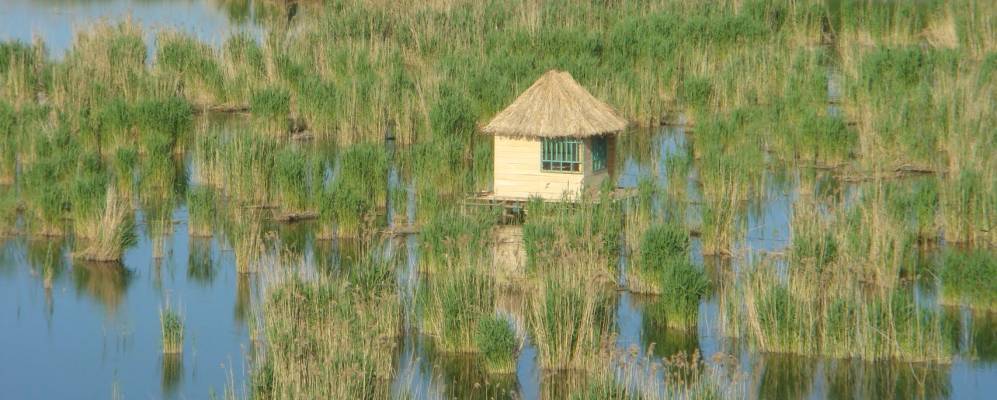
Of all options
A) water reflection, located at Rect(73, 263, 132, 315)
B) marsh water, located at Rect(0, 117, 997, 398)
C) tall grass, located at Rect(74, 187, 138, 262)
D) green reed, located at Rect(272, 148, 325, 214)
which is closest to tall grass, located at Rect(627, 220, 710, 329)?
marsh water, located at Rect(0, 117, 997, 398)

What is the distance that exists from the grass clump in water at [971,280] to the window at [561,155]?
4748 millimetres

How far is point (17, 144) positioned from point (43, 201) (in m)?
3.09

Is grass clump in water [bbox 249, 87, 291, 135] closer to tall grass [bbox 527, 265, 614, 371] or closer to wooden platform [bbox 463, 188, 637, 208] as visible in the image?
wooden platform [bbox 463, 188, 637, 208]

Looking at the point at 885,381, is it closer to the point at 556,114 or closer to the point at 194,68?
the point at 556,114

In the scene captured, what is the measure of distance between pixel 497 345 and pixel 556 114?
5.55 meters

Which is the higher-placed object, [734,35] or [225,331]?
[734,35]

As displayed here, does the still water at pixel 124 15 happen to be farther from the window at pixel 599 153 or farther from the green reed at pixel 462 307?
the green reed at pixel 462 307

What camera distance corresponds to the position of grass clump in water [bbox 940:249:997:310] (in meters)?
14.6

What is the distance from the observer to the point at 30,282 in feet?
54.7

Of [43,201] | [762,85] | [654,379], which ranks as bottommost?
[654,379]

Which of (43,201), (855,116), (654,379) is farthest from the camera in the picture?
(855,116)

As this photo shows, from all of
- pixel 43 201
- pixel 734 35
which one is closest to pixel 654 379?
pixel 43 201

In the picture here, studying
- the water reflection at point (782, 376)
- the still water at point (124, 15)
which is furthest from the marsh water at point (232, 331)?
the still water at point (124, 15)

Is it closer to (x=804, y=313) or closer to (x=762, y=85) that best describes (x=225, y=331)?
(x=804, y=313)
